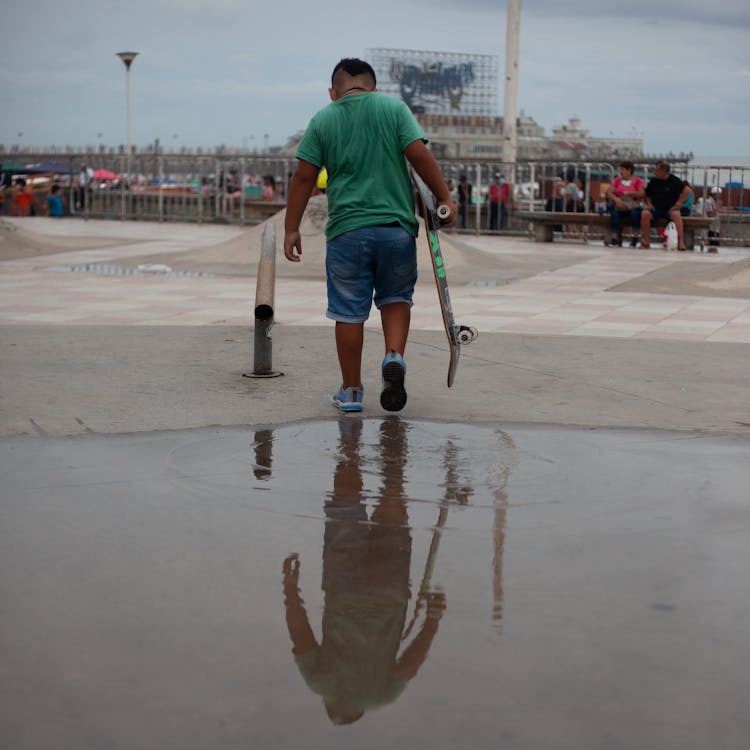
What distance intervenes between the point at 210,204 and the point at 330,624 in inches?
1108

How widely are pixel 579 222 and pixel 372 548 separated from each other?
711 inches

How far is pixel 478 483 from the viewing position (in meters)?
4.41

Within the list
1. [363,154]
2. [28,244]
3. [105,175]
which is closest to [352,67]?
[363,154]

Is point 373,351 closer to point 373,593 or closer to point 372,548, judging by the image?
point 372,548

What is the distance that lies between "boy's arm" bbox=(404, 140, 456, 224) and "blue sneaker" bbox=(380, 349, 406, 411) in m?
0.73

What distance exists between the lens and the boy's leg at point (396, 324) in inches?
225

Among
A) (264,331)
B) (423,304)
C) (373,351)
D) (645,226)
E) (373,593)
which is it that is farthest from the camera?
(645,226)

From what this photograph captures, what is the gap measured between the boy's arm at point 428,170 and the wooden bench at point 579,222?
15.0 metres

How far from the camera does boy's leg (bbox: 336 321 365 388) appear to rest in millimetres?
5750

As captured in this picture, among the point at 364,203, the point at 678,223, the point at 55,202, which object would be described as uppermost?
the point at 364,203

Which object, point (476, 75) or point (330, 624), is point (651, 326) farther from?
point (476, 75)

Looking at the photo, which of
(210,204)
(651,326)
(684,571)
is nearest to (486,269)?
(651,326)

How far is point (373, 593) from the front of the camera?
3225 millimetres

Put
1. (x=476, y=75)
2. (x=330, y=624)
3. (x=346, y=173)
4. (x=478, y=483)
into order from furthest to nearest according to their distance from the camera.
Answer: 1. (x=476, y=75)
2. (x=346, y=173)
3. (x=478, y=483)
4. (x=330, y=624)
